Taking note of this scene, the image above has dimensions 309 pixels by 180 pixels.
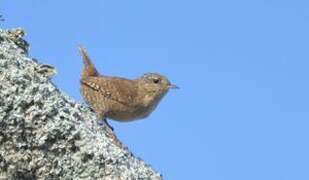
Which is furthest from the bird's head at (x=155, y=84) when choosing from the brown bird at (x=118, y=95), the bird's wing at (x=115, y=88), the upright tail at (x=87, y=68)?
the upright tail at (x=87, y=68)

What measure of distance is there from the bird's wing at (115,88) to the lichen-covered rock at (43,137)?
2276 mm

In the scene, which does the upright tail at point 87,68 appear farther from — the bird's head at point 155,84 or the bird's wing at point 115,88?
the bird's head at point 155,84

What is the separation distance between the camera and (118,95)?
5090 mm

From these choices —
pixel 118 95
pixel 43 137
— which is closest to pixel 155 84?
pixel 118 95

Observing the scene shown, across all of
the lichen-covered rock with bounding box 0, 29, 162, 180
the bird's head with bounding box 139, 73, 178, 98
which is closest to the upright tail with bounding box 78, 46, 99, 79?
the bird's head with bounding box 139, 73, 178, 98

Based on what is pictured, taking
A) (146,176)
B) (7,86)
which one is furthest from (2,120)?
(146,176)

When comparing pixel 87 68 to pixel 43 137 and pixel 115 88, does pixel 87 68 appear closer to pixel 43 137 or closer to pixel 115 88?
pixel 115 88

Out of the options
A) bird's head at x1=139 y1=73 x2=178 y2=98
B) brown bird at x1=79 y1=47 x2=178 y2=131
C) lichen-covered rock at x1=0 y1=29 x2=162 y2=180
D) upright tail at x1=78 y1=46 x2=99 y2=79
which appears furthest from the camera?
bird's head at x1=139 y1=73 x2=178 y2=98

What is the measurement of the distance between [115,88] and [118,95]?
0.21 feet

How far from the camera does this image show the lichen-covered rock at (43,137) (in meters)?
2.21

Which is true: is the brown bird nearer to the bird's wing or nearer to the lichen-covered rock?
the bird's wing

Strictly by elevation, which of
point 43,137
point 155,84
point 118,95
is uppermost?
point 155,84

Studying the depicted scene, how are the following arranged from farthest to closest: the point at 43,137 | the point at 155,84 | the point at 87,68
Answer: the point at 155,84, the point at 87,68, the point at 43,137

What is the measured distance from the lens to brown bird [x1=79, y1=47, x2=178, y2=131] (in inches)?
187
